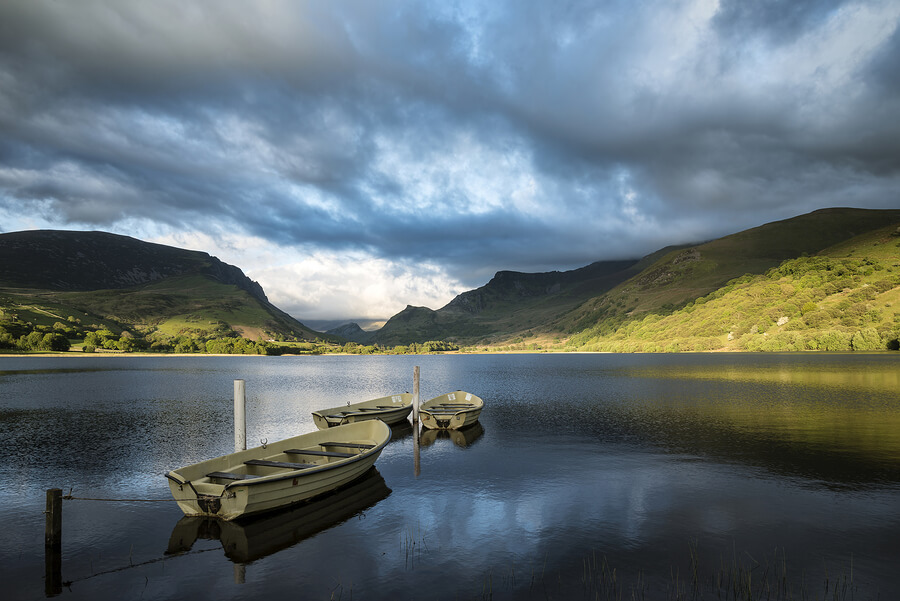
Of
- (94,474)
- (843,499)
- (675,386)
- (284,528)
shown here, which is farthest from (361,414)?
(675,386)

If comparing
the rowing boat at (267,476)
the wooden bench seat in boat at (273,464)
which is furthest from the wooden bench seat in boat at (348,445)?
the wooden bench seat in boat at (273,464)

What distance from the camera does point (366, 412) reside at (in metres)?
37.5

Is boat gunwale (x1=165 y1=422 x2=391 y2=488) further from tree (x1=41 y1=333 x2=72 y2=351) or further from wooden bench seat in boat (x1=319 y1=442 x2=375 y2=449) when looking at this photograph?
tree (x1=41 y1=333 x2=72 y2=351)

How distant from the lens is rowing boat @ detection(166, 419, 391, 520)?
16.8 m

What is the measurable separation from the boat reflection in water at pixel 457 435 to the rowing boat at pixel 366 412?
318 cm

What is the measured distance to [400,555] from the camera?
48.8 ft

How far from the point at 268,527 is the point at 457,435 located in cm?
2078

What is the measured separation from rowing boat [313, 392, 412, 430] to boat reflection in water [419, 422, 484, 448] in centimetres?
318

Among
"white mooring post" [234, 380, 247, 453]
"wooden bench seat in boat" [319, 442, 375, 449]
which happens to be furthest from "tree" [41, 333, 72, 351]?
"wooden bench seat in boat" [319, 442, 375, 449]

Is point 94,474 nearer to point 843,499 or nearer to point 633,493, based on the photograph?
point 633,493

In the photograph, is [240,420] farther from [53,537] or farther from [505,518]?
[505,518]

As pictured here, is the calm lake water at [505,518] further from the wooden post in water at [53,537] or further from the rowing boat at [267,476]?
the rowing boat at [267,476]

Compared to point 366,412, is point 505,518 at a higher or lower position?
lower

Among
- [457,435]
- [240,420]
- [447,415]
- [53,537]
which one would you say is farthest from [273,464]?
[447,415]
